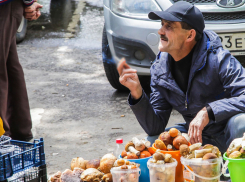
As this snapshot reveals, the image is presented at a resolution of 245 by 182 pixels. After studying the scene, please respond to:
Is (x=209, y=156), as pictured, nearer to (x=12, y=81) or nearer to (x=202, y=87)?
(x=202, y=87)

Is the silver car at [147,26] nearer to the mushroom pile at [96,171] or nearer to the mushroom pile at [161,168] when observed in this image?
the mushroom pile at [96,171]

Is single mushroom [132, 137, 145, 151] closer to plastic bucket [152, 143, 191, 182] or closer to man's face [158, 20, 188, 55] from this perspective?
plastic bucket [152, 143, 191, 182]

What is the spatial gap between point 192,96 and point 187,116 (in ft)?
0.61

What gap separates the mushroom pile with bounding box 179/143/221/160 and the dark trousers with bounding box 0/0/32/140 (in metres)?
1.98

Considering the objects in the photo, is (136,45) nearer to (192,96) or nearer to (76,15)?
(192,96)

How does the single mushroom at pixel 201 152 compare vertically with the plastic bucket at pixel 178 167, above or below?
above

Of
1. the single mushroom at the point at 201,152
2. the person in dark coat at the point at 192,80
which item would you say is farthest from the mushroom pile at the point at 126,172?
the person in dark coat at the point at 192,80

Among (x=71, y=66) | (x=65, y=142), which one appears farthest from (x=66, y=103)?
(x=71, y=66)

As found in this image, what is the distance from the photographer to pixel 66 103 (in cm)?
533

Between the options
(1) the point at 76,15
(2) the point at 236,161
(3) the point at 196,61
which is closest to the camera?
(2) the point at 236,161

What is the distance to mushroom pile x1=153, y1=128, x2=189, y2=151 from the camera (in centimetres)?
237

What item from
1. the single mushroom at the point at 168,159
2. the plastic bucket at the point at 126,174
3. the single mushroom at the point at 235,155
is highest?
the single mushroom at the point at 235,155

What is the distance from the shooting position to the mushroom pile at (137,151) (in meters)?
2.39

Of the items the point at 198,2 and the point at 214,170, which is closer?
the point at 214,170
